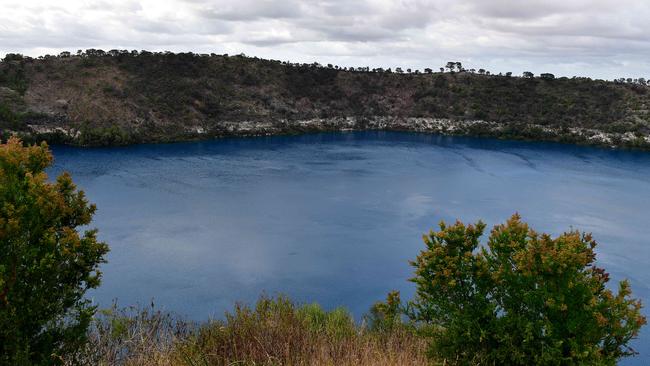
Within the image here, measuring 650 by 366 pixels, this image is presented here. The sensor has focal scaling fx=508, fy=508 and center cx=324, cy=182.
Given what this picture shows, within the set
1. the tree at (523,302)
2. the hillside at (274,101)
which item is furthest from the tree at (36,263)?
the hillside at (274,101)

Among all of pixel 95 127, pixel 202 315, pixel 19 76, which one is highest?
pixel 19 76

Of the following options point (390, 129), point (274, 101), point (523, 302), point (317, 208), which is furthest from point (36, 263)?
point (390, 129)

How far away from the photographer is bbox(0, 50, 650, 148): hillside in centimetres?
6090

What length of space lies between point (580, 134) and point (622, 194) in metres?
27.6

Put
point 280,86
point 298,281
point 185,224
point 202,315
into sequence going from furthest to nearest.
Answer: point 280,86 → point 185,224 → point 298,281 → point 202,315

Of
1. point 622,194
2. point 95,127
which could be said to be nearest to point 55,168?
point 95,127

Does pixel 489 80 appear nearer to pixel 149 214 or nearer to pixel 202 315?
pixel 149 214

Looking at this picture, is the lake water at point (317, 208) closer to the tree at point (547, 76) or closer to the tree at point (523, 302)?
the tree at point (523, 302)

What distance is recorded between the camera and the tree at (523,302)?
1109 cm

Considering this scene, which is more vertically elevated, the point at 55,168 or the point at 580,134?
the point at 580,134

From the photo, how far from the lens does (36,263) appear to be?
34.7 feet

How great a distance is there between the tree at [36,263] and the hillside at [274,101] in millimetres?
47968

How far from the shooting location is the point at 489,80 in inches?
3445

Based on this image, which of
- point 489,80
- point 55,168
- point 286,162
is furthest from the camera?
point 489,80
